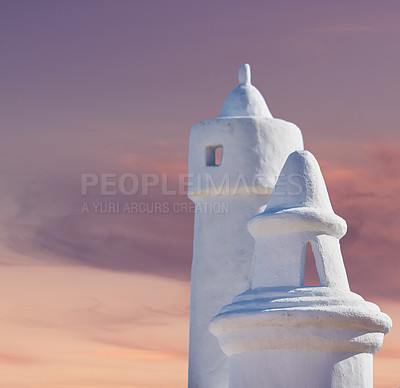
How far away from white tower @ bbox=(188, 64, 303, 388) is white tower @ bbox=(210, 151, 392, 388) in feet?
15.7

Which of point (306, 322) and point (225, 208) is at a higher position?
point (225, 208)

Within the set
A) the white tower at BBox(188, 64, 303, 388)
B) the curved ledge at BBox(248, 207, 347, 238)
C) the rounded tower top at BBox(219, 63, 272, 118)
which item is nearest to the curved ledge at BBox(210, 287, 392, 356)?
the curved ledge at BBox(248, 207, 347, 238)

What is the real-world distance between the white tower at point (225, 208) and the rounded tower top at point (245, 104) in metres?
0.09

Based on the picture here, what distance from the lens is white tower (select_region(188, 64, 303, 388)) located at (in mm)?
15820

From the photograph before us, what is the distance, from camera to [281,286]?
10.3 meters

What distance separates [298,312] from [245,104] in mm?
7421

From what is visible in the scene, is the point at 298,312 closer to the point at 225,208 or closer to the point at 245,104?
the point at 225,208

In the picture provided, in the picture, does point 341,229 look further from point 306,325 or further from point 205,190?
point 205,190

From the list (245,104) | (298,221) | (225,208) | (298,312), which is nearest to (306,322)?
(298,312)

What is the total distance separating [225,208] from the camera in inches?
632

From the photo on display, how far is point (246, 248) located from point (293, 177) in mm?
5029

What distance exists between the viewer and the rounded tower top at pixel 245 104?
1641 centimetres

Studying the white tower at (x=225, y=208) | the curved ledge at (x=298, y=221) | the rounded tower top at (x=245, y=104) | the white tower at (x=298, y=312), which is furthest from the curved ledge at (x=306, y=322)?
the rounded tower top at (x=245, y=104)

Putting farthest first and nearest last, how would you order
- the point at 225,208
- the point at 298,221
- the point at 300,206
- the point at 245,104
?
the point at 245,104, the point at 225,208, the point at 300,206, the point at 298,221
